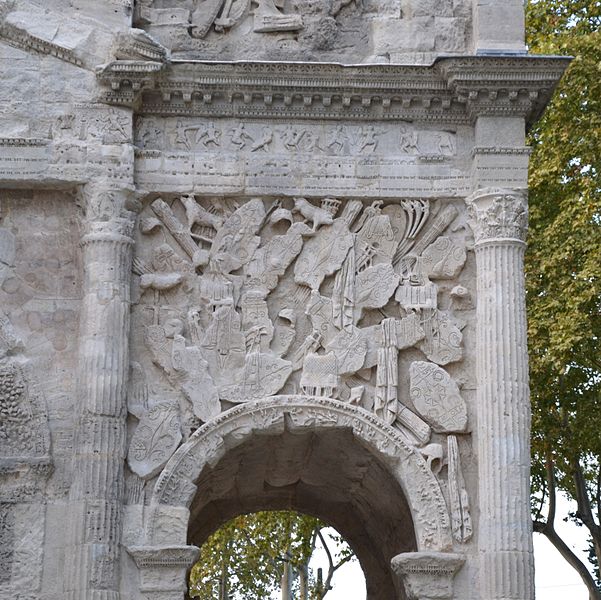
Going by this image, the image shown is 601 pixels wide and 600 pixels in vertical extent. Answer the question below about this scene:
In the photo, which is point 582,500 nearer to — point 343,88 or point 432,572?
point 432,572

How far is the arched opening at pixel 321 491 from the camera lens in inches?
575

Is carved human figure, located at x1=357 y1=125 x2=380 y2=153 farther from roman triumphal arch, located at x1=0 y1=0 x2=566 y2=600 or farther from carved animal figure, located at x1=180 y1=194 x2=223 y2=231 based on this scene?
carved animal figure, located at x1=180 y1=194 x2=223 y2=231

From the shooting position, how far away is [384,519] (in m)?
16.2

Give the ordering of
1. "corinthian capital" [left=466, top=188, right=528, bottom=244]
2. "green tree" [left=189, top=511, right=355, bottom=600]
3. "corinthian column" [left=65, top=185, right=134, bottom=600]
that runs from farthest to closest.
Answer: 1. "green tree" [left=189, top=511, right=355, bottom=600]
2. "corinthian capital" [left=466, top=188, right=528, bottom=244]
3. "corinthian column" [left=65, top=185, right=134, bottom=600]

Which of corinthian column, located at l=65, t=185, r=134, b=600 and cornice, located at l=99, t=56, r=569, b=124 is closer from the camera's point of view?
corinthian column, located at l=65, t=185, r=134, b=600

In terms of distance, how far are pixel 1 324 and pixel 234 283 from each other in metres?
2.17

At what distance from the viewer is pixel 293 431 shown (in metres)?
13.9

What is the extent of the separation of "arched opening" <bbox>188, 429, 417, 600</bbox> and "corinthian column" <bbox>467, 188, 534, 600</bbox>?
131 centimetres

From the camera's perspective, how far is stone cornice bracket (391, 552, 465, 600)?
13.3 metres

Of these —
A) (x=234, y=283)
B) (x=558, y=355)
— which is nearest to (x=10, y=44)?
(x=234, y=283)

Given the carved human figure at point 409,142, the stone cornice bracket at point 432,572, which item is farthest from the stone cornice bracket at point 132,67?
the stone cornice bracket at point 432,572

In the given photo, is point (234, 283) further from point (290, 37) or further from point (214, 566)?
point (214, 566)

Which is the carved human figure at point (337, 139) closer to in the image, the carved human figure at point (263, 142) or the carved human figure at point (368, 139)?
the carved human figure at point (368, 139)

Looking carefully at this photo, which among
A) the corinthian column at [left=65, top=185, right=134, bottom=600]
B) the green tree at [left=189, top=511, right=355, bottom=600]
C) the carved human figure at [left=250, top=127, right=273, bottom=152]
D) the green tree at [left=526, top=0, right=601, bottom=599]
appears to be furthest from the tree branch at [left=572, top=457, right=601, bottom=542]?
the corinthian column at [left=65, top=185, right=134, bottom=600]
